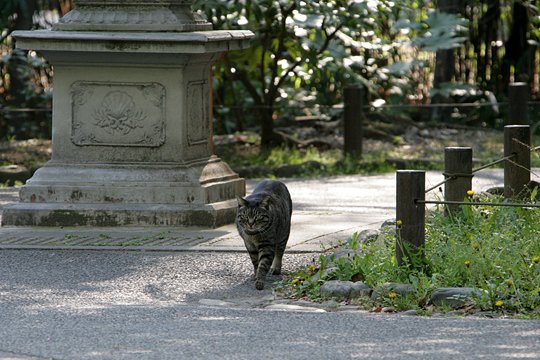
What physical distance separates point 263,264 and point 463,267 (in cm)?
139

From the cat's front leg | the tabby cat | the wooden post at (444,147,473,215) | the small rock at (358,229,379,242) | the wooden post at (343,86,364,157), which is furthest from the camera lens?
the wooden post at (343,86,364,157)

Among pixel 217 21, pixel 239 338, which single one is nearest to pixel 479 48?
pixel 217 21

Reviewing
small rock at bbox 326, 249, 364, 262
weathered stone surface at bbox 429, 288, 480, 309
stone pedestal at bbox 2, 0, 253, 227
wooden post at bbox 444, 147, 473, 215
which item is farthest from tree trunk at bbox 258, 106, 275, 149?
weathered stone surface at bbox 429, 288, 480, 309

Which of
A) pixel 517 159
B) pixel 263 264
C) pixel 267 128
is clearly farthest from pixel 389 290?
pixel 267 128

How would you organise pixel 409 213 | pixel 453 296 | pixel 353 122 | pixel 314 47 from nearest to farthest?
pixel 453 296
pixel 409 213
pixel 353 122
pixel 314 47

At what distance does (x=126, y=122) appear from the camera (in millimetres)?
10414

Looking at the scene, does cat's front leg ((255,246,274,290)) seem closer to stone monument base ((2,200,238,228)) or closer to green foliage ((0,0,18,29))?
stone monument base ((2,200,238,228))

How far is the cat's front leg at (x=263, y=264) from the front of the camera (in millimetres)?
7969

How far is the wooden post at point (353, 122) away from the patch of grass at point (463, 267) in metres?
7.39

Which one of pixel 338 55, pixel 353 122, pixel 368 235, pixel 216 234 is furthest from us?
pixel 338 55

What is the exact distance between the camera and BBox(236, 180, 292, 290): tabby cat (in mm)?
8250

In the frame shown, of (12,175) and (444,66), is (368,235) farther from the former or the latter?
(444,66)

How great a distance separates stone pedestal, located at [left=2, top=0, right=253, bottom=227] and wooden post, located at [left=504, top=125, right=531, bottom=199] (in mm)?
2406

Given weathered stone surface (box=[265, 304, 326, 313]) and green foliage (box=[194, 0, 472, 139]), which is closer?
weathered stone surface (box=[265, 304, 326, 313])
